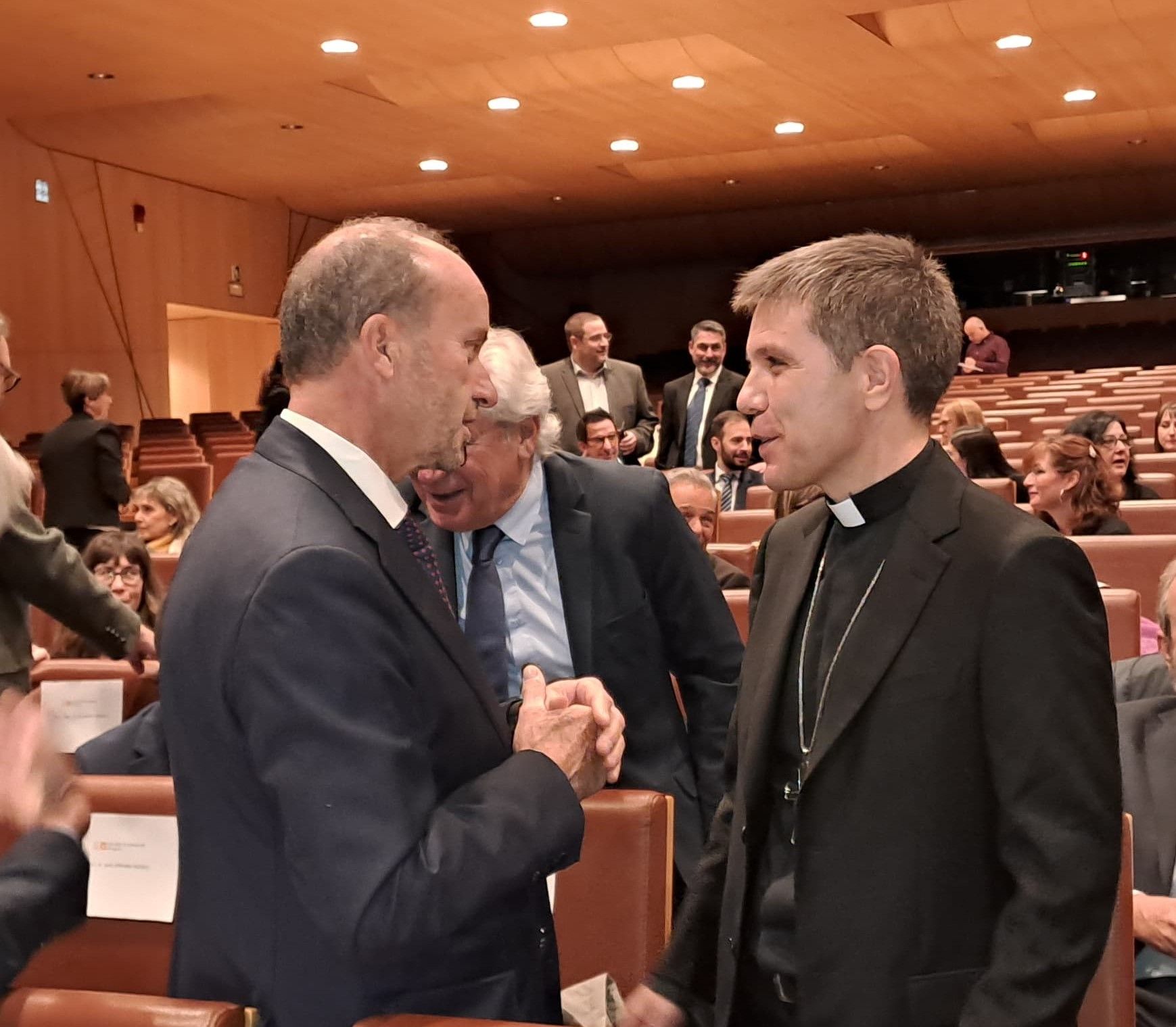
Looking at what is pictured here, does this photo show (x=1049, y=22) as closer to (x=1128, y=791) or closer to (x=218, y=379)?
(x=1128, y=791)

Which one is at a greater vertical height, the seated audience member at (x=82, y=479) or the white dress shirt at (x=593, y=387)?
the white dress shirt at (x=593, y=387)

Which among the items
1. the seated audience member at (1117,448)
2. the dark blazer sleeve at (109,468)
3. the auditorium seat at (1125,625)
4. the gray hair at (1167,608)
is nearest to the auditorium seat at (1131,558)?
the auditorium seat at (1125,625)

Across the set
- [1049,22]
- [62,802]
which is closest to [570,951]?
[62,802]

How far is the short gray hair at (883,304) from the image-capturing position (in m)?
1.54

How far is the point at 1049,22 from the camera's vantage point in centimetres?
1024

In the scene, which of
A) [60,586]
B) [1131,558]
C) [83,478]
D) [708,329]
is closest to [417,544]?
[60,586]

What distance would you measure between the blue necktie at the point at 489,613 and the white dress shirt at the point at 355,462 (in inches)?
35.0

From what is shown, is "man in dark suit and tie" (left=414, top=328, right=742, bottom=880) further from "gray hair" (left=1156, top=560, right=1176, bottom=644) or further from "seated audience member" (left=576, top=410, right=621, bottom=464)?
"seated audience member" (left=576, top=410, right=621, bottom=464)

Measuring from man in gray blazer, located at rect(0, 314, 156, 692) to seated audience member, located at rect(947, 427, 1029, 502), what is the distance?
142 inches

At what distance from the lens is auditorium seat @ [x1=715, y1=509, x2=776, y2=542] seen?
5164 mm

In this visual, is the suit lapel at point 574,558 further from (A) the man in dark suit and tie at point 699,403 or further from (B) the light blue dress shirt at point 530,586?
(A) the man in dark suit and tie at point 699,403

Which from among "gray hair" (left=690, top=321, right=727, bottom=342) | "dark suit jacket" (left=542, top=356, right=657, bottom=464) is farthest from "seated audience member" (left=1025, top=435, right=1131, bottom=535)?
"gray hair" (left=690, top=321, right=727, bottom=342)

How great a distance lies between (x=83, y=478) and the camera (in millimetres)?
7230

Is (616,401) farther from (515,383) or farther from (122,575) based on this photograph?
(515,383)
